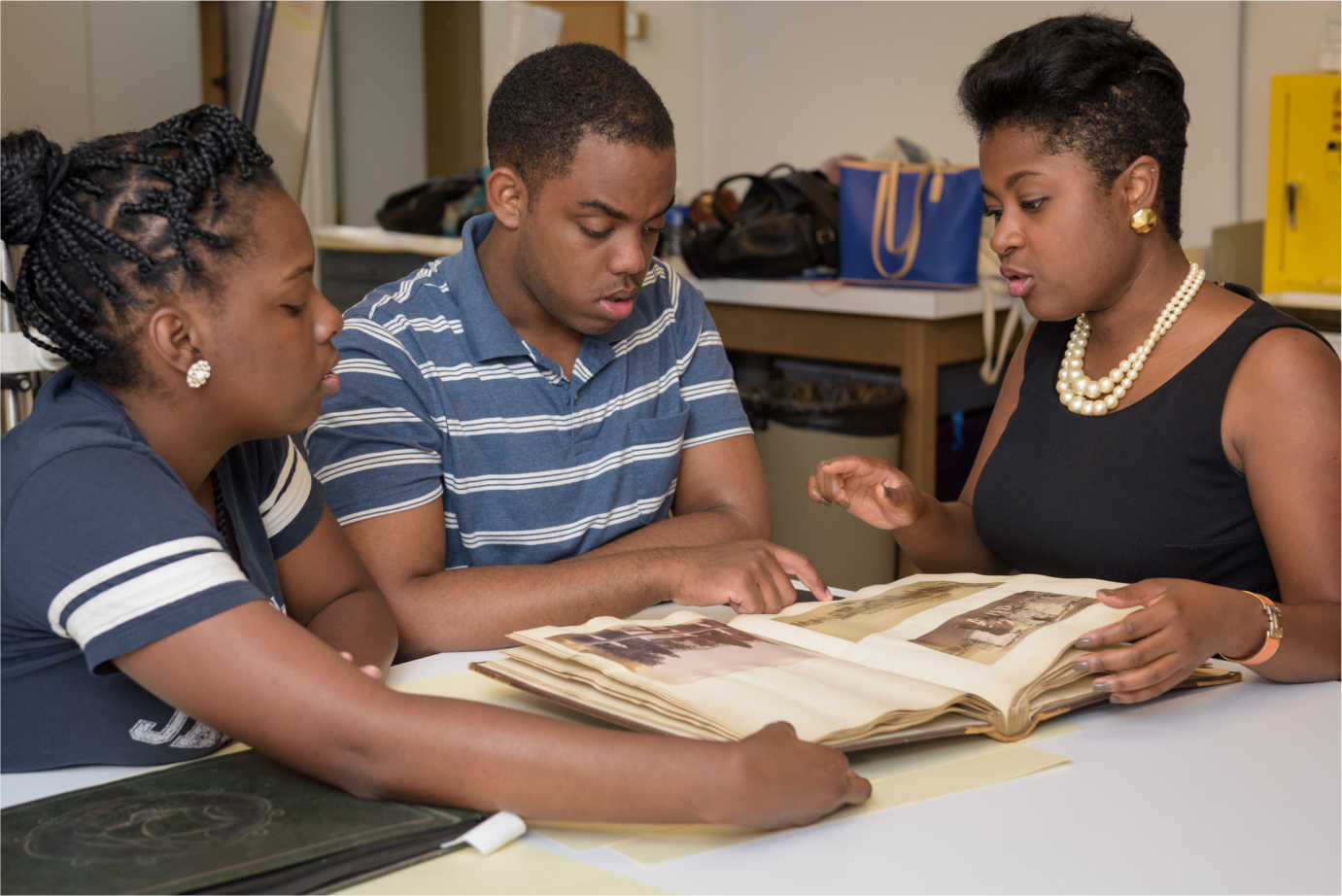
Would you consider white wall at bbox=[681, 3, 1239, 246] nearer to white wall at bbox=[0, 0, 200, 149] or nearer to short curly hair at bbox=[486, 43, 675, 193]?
white wall at bbox=[0, 0, 200, 149]

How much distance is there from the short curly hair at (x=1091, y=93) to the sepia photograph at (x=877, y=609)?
47 cm

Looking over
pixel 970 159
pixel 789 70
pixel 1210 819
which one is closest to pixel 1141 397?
pixel 1210 819

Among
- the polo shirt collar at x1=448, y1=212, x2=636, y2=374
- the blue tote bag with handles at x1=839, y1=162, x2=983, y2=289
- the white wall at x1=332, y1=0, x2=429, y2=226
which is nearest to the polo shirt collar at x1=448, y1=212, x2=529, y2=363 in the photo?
the polo shirt collar at x1=448, y1=212, x2=636, y2=374

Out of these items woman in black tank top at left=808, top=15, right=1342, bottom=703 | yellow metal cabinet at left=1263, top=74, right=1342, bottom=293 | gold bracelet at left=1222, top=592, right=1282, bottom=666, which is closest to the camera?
gold bracelet at left=1222, top=592, right=1282, bottom=666

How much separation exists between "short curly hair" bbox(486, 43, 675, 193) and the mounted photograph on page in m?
0.57

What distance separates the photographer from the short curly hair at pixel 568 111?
1.48 m

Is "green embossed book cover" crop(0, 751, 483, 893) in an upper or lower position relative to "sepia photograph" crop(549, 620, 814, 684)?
lower

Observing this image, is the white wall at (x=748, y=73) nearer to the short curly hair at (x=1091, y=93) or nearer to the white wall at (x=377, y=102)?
the white wall at (x=377, y=102)

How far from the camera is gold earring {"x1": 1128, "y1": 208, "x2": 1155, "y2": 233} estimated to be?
139 centimetres

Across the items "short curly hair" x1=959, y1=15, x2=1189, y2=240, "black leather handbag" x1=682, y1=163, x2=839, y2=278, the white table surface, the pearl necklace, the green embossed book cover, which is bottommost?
the white table surface

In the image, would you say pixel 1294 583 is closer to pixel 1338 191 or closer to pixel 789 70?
pixel 1338 191

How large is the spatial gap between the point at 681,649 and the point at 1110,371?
66 centimetres

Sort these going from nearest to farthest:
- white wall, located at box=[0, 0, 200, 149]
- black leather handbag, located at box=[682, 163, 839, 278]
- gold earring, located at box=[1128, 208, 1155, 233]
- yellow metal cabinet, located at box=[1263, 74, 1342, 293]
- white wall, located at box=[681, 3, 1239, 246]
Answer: gold earring, located at box=[1128, 208, 1155, 233] < yellow metal cabinet, located at box=[1263, 74, 1342, 293] < white wall, located at box=[0, 0, 200, 149] < black leather handbag, located at box=[682, 163, 839, 278] < white wall, located at box=[681, 3, 1239, 246]

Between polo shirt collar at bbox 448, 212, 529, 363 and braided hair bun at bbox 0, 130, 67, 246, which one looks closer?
braided hair bun at bbox 0, 130, 67, 246
